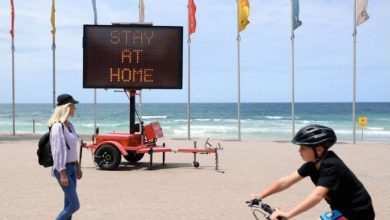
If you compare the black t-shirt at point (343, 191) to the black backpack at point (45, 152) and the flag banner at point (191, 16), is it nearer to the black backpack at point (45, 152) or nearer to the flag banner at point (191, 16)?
the black backpack at point (45, 152)

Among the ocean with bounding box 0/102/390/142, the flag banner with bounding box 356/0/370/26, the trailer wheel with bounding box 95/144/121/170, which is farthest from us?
the ocean with bounding box 0/102/390/142

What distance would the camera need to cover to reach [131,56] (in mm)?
15344

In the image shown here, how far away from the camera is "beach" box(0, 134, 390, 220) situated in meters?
9.15

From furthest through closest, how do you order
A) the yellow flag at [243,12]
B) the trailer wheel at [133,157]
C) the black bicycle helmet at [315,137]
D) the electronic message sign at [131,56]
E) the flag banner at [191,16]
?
the flag banner at [191,16] → the yellow flag at [243,12] → the trailer wheel at [133,157] → the electronic message sign at [131,56] → the black bicycle helmet at [315,137]

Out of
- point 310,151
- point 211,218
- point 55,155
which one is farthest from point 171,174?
point 310,151

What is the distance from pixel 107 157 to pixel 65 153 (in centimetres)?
898

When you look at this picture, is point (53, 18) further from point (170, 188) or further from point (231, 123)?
point (231, 123)

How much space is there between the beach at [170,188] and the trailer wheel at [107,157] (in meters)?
0.19

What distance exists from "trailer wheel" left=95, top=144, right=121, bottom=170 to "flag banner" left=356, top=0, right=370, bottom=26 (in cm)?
1473

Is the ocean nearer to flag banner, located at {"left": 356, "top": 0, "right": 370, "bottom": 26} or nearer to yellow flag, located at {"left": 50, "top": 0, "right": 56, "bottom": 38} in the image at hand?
yellow flag, located at {"left": 50, "top": 0, "right": 56, "bottom": 38}

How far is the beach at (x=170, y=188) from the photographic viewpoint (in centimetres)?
915

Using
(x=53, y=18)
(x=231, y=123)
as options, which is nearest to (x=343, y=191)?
(x=53, y=18)

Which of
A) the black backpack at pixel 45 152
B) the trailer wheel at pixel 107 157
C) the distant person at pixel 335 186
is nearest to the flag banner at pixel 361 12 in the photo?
the trailer wheel at pixel 107 157

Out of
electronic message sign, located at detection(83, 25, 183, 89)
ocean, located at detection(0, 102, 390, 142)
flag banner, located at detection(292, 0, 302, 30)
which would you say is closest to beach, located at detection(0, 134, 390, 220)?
ocean, located at detection(0, 102, 390, 142)
